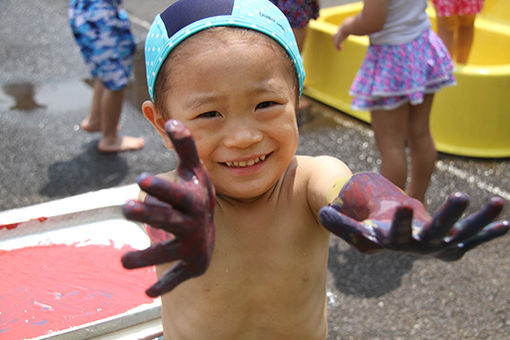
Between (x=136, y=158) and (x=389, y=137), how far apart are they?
5.64ft

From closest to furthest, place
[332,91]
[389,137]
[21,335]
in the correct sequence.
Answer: [21,335], [389,137], [332,91]

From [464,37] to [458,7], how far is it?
30 cm

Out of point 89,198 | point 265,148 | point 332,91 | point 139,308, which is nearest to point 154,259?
point 265,148

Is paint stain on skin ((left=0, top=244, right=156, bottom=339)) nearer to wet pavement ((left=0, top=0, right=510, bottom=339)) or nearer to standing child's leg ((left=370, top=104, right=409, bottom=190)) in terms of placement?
wet pavement ((left=0, top=0, right=510, bottom=339))

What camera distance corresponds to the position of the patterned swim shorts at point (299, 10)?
3396 millimetres

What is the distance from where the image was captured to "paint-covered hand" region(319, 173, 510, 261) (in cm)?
88

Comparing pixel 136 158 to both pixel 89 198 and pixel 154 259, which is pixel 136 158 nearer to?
pixel 89 198

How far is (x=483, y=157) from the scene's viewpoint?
139 inches

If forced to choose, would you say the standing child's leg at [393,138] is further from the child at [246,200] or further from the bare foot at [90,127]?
the bare foot at [90,127]

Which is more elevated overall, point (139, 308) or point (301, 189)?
point (301, 189)

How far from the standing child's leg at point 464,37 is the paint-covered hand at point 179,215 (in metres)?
3.35

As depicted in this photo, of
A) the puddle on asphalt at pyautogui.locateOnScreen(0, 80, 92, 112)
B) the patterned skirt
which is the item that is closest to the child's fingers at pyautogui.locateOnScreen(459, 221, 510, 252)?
the patterned skirt

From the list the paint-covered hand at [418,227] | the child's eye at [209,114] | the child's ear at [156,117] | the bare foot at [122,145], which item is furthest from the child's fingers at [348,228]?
the bare foot at [122,145]

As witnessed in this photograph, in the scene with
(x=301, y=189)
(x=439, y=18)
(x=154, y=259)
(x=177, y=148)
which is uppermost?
(x=177, y=148)
